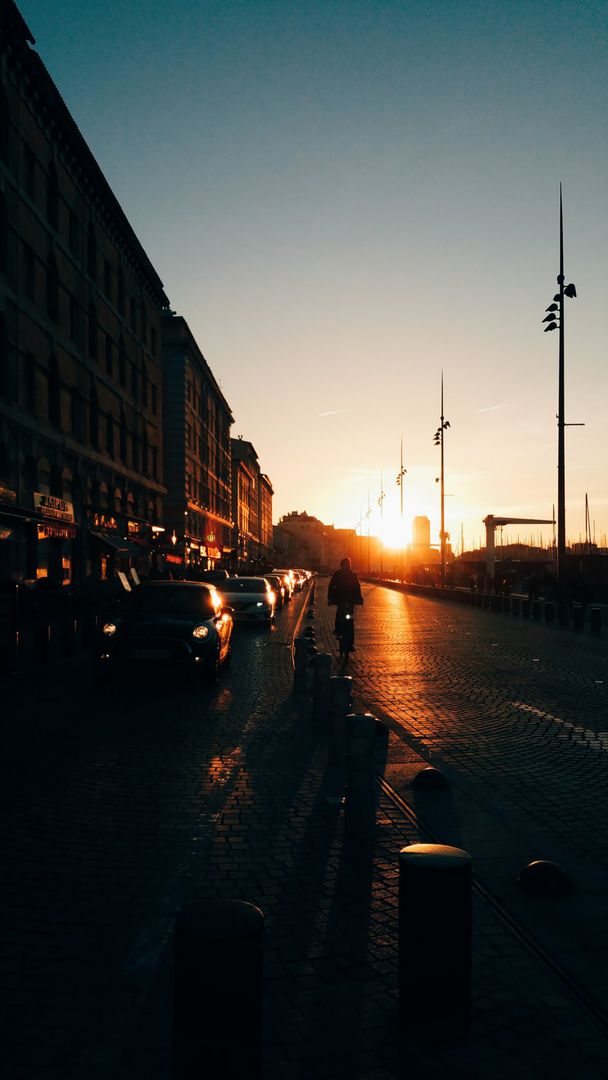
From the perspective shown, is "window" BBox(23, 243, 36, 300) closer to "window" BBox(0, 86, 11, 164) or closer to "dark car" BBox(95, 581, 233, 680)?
"window" BBox(0, 86, 11, 164)

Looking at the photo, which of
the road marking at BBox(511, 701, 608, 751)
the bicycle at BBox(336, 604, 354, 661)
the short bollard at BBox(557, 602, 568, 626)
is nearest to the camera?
the road marking at BBox(511, 701, 608, 751)

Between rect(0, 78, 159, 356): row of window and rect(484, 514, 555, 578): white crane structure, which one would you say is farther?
rect(484, 514, 555, 578): white crane structure

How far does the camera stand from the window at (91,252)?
112 ft

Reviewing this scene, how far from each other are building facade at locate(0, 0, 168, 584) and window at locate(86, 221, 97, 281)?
54 mm

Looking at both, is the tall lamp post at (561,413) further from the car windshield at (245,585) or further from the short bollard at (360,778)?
the short bollard at (360,778)

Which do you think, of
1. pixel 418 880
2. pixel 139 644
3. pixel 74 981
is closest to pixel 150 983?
pixel 74 981

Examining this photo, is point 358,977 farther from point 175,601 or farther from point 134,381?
point 134,381

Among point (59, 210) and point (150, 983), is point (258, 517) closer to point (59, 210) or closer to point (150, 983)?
point (59, 210)

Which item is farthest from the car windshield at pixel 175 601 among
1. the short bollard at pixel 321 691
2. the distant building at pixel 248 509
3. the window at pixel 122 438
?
the distant building at pixel 248 509

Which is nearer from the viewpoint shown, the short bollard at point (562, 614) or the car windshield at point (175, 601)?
the car windshield at point (175, 601)

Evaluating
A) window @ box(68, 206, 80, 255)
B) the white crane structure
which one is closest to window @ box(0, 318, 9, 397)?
window @ box(68, 206, 80, 255)

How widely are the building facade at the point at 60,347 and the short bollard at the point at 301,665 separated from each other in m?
9.60

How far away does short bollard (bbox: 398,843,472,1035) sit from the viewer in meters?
3.01

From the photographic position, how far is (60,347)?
2914cm
